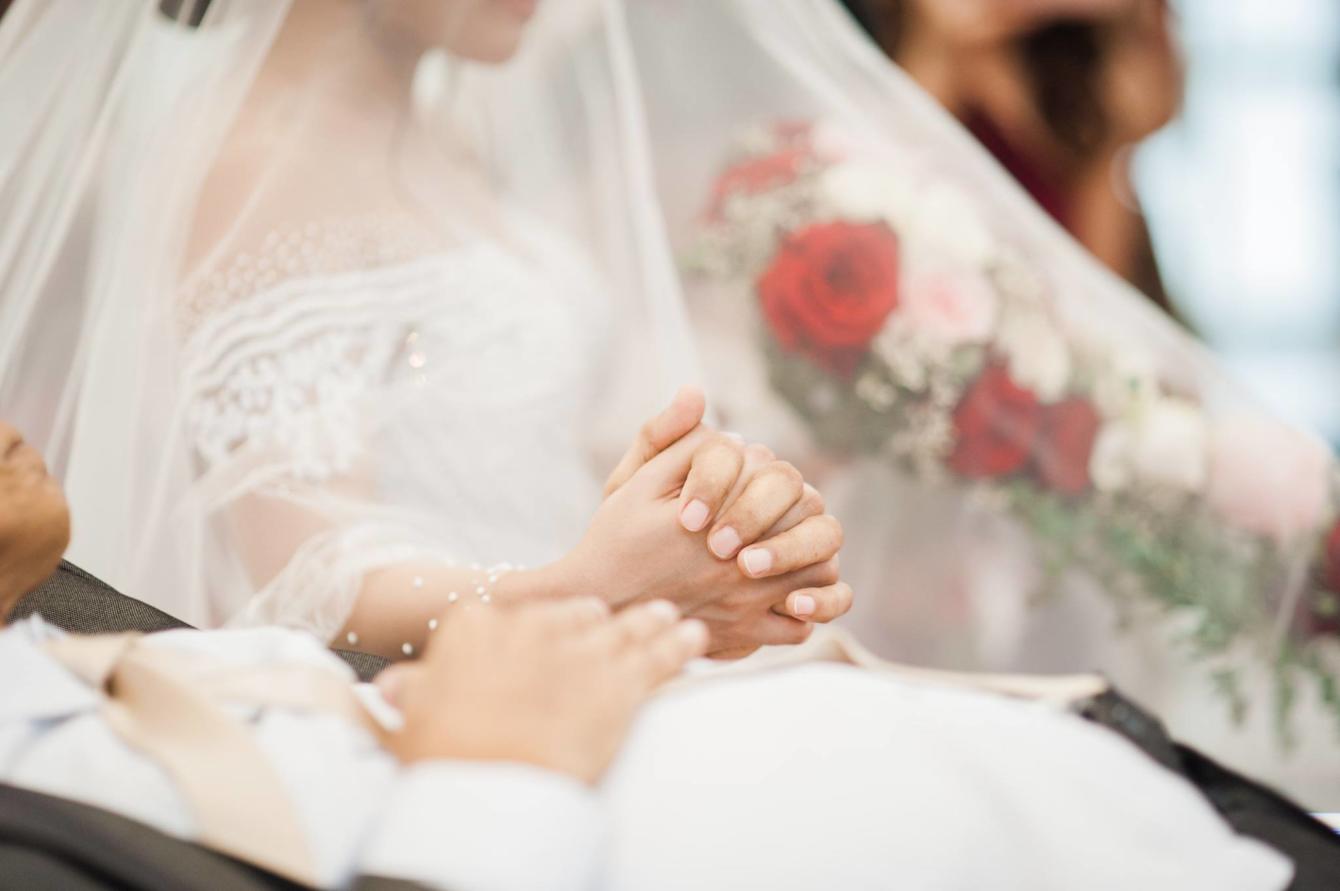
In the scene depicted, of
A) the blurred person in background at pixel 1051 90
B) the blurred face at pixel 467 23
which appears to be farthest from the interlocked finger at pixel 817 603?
the blurred person in background at pixel 1051 90

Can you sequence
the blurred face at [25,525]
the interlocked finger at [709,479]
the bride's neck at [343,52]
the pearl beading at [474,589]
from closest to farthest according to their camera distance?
the blurred face at [25,525] < the interlocked finger at [709,479] < the pearl beading at [474,589] < the bride's neck at [343,52]

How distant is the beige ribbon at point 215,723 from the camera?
47 cm

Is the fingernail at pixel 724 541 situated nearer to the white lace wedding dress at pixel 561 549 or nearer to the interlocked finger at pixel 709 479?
the interlocked finger at pixel 709 479

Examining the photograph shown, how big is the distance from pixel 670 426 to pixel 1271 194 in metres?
2.01

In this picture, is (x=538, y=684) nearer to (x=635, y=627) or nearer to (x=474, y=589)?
(x=635, y=627)

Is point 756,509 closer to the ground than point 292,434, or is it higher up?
higher up

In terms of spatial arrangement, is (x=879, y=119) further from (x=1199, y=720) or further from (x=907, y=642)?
(x=1199, y=720)

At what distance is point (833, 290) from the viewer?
4.33 ft

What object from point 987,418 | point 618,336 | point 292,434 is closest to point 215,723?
point 292,434

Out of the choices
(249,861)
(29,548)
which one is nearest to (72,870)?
(249,861)

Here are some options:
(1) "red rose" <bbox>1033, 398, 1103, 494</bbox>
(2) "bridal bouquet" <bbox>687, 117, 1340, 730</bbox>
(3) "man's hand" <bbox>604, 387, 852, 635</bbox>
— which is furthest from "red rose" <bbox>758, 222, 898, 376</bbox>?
(3) "man's hand" <bbox>604, 387, 852, 635</bbox>

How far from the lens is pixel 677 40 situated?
57.3 inches

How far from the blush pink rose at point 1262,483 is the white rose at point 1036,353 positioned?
0.20 m

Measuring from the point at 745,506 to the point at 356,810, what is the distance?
424 mm
